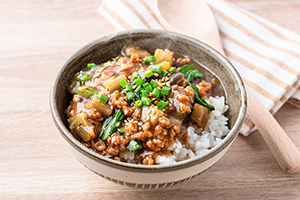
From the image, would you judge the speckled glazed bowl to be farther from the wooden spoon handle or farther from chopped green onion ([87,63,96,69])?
the wooden spoon handle

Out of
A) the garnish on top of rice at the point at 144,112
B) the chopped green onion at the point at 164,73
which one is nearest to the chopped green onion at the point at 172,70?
the garnish on top of rice at the point at 144,112

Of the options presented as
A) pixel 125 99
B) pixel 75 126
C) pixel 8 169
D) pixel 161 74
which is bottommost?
pixel 8 169

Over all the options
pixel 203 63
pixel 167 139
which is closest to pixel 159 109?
pixel 167 139

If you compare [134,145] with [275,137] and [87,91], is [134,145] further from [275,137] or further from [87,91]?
[275,137]

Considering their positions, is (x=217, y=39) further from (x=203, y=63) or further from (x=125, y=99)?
(x=125, y=99)

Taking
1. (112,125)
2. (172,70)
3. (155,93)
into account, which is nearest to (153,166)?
(112,125)

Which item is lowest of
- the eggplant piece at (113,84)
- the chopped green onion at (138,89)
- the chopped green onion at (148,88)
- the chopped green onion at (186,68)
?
the eggplant piece at (113,84)

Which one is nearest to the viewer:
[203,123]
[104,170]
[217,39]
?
[104,170]

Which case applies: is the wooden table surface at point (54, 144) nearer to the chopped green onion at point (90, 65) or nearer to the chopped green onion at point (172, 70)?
the chopped green onion at point (90, 65)

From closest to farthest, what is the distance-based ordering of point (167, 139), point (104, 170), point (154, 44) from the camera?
point (104, 170)
point (167, 139)
point (154, 44)
